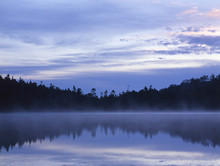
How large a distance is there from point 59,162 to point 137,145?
25.5 feet

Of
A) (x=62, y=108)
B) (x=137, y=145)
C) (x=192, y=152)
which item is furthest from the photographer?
(x=62, y=108)

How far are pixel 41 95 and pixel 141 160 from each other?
462 ft

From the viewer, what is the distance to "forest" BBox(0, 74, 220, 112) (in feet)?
426

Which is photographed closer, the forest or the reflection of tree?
the reflection of tree

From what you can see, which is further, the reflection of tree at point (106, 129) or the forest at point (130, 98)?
the forest at point (130, 98)

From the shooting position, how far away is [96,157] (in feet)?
57.4

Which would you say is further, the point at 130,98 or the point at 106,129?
the point at 130,98

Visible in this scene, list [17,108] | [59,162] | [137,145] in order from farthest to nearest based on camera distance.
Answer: [17,108]
[137,145]
[59,162]

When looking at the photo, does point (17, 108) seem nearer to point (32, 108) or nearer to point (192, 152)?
point (32, 108)

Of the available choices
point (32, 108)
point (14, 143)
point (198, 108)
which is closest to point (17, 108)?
point (32, 108)

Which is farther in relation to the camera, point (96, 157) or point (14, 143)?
point (14, 143)

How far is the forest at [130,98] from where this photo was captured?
5108 inches

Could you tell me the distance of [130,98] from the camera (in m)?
197

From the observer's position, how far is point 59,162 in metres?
15.9
